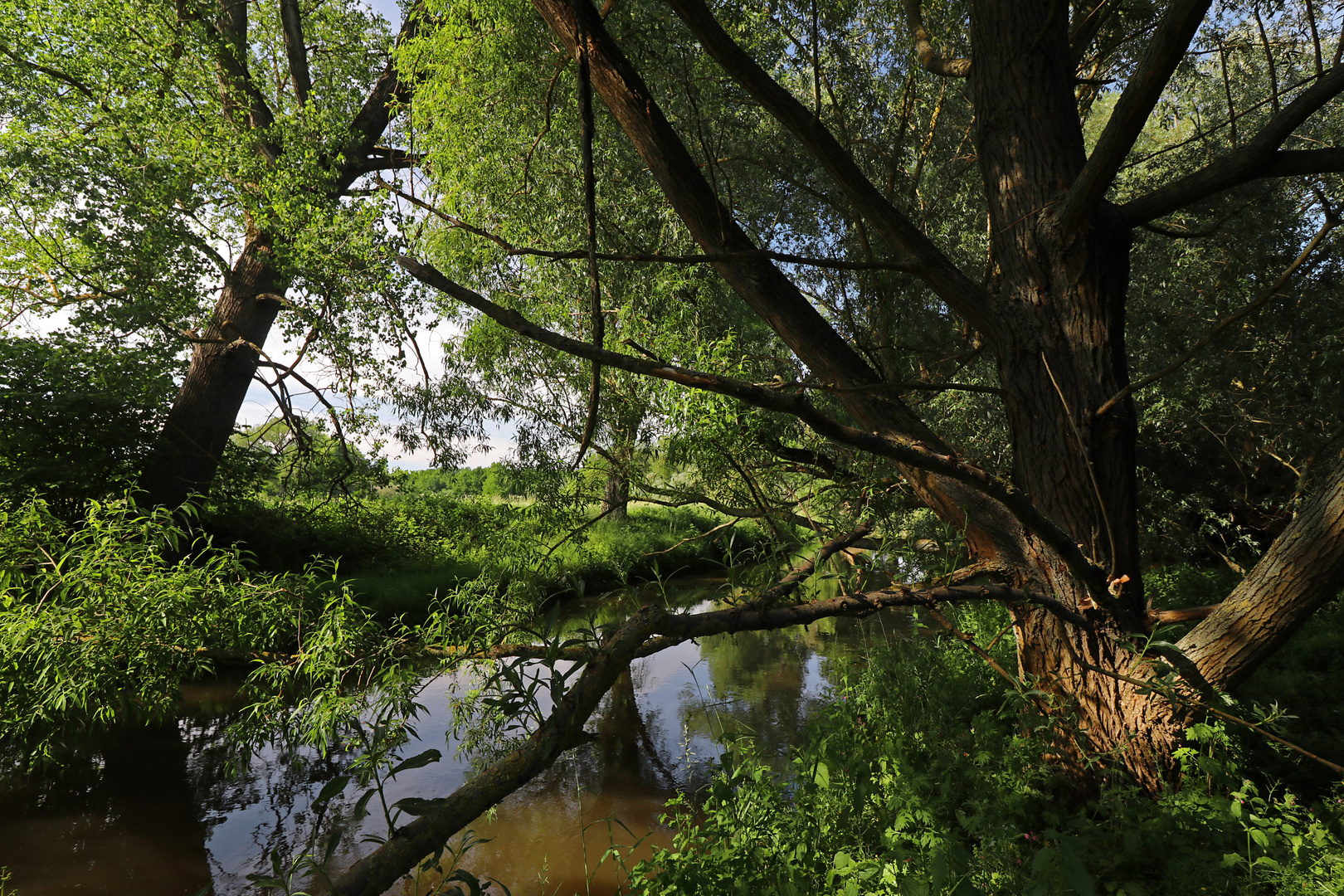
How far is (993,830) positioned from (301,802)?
4.21m

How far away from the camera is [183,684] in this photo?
628cm

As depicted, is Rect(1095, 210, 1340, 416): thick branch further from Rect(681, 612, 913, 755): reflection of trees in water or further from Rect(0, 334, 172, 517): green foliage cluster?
Rect(0, 334, 172, 517): green foliage cluster

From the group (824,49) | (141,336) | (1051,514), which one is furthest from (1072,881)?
(141,336)

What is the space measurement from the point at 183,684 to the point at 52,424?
2966 mm

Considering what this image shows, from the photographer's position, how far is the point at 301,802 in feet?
14.4

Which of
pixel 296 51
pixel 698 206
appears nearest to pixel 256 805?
pixel 698 206

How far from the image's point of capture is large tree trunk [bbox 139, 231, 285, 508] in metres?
7.47

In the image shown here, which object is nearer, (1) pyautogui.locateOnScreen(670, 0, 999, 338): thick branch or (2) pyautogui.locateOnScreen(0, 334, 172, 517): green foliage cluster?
(1) pyautogui.locateOnScreen(670, 0, 999, 338): thick branch

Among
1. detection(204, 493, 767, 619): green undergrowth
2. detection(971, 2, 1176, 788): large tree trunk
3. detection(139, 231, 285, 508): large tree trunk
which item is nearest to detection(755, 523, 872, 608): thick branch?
detection(971, 2, 1176, 788): large tree trunk

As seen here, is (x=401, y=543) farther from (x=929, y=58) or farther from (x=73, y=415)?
(x=929, y=58)

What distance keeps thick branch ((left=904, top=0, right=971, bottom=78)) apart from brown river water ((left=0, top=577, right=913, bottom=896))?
2766mm

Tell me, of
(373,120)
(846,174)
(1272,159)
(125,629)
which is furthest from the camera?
(373,120)

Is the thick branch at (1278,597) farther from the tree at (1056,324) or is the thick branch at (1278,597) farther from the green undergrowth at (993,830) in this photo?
the green undergrowth at (993,830)

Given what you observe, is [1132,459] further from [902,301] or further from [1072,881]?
[902,301]
